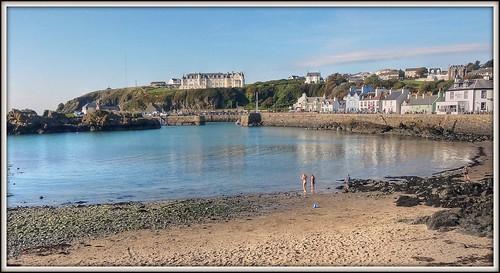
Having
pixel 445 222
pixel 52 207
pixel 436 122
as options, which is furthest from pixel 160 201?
pixel 436 122

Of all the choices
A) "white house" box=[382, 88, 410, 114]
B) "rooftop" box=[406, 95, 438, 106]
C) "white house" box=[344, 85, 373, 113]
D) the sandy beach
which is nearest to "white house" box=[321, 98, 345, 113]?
"white house" box=[344, 85, 373, 113]

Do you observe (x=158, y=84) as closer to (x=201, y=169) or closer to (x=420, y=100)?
(x=420, y=100)

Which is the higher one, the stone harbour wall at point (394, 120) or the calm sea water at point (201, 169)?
the stone harbour wall at point (394, 120)

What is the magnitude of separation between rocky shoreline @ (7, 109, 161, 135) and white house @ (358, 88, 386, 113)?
3669cm

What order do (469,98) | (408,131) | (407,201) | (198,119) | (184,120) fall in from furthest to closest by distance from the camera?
(184,120), (198,119), (408,131), (469,98), (407,201)

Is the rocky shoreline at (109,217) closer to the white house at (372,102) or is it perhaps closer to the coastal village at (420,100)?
the coastal village at (420,100)

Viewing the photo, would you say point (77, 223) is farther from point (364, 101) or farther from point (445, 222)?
point (364, 101)

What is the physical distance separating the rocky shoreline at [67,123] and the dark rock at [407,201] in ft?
205

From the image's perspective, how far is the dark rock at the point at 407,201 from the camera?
1389cm

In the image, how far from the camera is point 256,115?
3415 inches

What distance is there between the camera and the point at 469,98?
149ft

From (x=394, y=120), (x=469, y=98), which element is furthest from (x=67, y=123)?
(x=469, y=98)

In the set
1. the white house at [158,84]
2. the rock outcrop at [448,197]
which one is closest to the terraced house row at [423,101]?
the rock outcrop at [448,197]

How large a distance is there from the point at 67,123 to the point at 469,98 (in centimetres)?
5845
